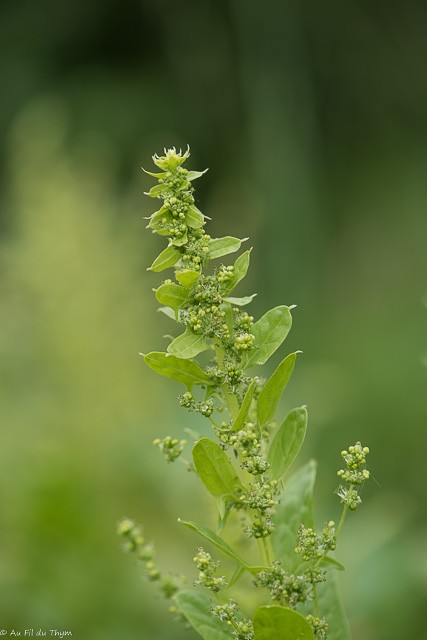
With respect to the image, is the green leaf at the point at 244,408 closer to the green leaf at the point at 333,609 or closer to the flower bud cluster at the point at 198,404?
the flower bud cluster at the point at 198,404

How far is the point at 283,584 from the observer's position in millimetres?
1114

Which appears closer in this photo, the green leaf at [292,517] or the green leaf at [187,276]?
the green leaf at [187,276]

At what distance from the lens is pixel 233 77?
747 cm

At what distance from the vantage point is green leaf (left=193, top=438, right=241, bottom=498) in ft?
3.61

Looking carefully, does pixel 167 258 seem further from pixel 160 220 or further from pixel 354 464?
pixel 354 464

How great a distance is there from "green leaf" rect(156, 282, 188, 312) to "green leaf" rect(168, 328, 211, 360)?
1.5 inches

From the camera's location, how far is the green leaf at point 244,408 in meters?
1.09

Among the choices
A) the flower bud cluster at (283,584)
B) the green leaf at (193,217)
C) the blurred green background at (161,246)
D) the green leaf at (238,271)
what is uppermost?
the blurred green background at (161,246)

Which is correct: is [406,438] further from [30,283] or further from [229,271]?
[229,271]

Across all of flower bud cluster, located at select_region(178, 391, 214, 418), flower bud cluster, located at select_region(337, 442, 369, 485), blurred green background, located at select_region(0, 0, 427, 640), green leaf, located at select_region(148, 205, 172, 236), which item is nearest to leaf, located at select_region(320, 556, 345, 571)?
flower bud cluster, located at select_region(337, 442, 369, 485)

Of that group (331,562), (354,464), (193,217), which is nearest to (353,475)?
(354,464)

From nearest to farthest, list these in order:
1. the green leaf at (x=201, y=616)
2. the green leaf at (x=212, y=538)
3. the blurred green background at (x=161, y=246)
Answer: the green leaf at (x=212, y=538) < the green leaf at (x=201, y=616) < the blurred green background at (x=161, y=246)

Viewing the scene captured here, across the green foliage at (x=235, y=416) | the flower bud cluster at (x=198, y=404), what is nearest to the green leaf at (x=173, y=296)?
the green foliage at (x=235, y=416)

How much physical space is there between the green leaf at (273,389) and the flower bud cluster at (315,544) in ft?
0.48
